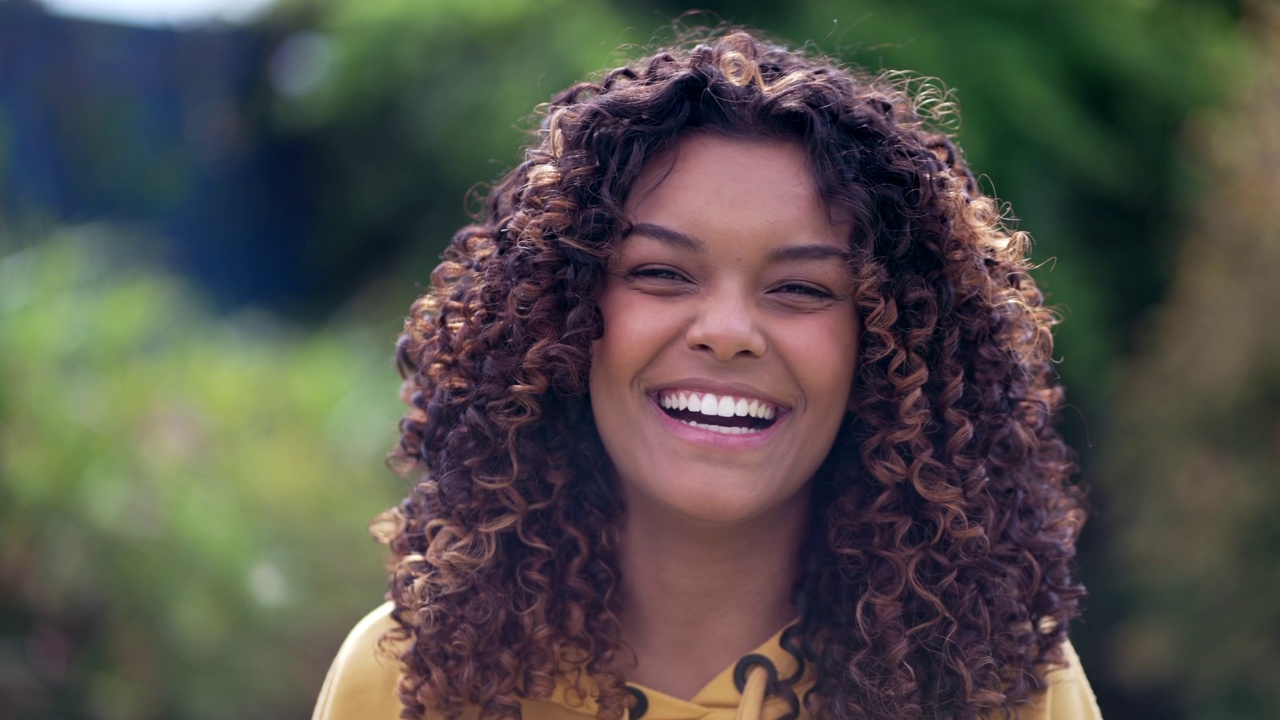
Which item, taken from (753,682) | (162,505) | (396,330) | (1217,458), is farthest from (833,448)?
(396,330)

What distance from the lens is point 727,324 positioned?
1906 millimetres

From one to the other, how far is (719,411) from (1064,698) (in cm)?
79

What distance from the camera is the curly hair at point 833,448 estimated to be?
201cm

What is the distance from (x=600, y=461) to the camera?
2.23 meters

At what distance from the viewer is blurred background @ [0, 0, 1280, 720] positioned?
446cm

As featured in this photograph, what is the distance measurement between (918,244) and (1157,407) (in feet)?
12.2

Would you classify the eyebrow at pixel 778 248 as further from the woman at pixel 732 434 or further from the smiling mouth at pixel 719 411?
the smiling mouth at pixel 719 411

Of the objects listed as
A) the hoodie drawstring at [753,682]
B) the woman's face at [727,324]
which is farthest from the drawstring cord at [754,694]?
the woman's face at [727,324]

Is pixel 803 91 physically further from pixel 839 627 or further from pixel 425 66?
pixel 425 66

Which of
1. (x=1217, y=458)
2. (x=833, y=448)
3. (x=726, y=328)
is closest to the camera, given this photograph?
(x=726, y=328)

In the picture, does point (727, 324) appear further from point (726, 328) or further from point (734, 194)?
point (734, 194)

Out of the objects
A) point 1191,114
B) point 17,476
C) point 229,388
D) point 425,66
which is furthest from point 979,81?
point 17,476

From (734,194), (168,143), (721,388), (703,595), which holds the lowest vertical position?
(703,595)

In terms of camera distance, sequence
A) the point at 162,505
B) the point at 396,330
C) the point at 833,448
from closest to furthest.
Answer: the point at 833,448, the point at 162,505, the point at 396,330
